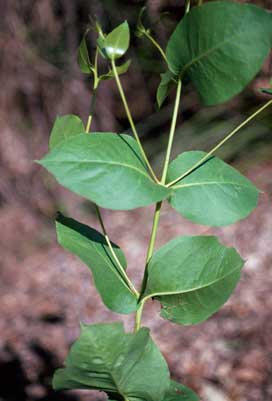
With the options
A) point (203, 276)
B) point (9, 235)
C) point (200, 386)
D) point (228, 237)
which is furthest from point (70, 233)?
point (9, 235)

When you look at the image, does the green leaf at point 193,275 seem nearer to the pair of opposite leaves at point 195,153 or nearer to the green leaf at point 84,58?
the pair of opposite leaves at point 195,153

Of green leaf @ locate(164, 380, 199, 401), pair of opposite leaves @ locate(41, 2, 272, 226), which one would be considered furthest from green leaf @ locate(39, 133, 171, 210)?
green leaf @ locate(164, 380, 199, 401)

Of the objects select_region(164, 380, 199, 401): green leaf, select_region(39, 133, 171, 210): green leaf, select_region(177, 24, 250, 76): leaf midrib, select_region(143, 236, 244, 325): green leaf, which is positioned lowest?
select_region(164, 380, 199, 401): green leaf

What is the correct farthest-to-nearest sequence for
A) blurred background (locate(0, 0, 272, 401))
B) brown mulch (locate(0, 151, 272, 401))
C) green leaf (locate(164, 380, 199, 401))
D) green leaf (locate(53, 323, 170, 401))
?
blurred background (locate(0, 0, 272, 401)) → brown mulch (locate(0, 151, 272, 401)) → green leaf (locate(164, 380, 199, 401)) → green leaf (locate(53, 323, 170, 401))

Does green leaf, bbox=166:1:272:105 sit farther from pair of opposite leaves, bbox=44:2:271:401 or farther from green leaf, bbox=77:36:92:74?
green leaf, bbox=77:36:92:74

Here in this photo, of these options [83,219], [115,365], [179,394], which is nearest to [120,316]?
[83,219]

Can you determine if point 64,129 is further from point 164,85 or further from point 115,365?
point 115,365
